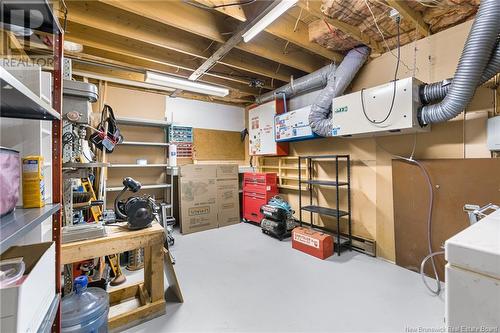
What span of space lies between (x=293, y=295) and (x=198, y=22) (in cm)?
295

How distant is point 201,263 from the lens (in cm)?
286

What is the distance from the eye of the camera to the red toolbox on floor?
294cm

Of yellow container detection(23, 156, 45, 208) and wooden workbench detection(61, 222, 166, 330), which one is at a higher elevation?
yellow container detection(23, 156, 45, 208)

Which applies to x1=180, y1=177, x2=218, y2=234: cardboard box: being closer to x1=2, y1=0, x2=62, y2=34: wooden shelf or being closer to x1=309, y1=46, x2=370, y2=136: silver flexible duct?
x1=309, y1=46, x2=370, y2=136: silver flexible duct

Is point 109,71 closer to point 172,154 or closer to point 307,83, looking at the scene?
point 172,154

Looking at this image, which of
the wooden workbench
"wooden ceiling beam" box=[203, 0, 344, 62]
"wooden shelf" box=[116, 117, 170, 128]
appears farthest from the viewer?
"wooden shelf" box=[116, 117, 170, 128]

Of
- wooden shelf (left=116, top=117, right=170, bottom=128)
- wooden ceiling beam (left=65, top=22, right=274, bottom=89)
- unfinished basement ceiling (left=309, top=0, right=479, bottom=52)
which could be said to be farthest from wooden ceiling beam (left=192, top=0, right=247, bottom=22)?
wooden shelf (left=116, top=117, right=170, bottom=128)

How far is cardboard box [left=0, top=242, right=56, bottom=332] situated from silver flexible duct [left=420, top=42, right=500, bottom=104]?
10.2 ft

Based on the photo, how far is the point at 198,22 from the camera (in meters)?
2.41

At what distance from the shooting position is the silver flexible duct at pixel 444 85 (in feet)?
5.96

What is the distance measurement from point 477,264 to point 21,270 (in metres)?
1.42

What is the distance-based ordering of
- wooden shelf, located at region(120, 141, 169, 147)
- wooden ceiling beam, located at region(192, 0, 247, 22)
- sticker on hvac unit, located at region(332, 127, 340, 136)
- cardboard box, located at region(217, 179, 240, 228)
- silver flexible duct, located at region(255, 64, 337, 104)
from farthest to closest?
cardboard box, located at region(217, 179, 240, 228)
wooden shelf, located at region(120, 141, 169, 147)
silver flexible duct, located at region(255, 64, 337, 104)
sticker on hvac unit, located at region(332, 127, 340, 136)
wooden ceiling beam, located at region(192, 0, 247, 22)

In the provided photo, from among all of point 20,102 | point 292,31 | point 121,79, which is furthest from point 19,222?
point 121,79

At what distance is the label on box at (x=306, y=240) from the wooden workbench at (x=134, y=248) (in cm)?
193
